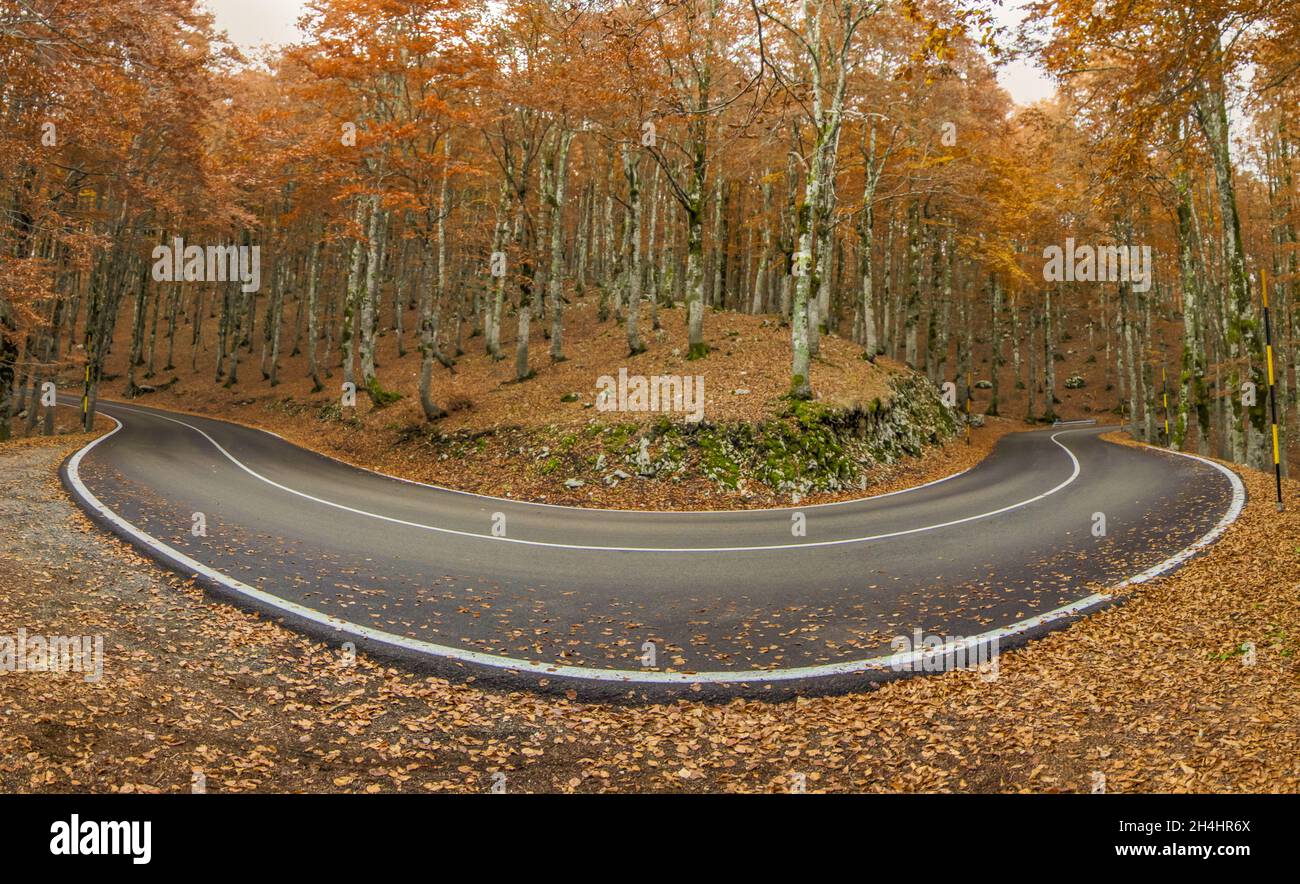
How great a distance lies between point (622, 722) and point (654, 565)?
4369 millimetres

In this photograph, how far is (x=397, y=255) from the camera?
126 ft

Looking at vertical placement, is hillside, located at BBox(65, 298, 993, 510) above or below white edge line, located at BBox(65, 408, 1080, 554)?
above

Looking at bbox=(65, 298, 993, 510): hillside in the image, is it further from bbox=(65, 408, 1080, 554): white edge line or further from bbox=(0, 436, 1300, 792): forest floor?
bbox=(0, 436, 1300, 792): forest floor

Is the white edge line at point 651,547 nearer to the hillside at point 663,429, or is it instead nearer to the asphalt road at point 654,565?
the asphalt road at point 654,565

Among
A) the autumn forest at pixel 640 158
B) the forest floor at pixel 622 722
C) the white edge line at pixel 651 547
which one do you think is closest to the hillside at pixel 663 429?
the autumn forest at pixel 640 158

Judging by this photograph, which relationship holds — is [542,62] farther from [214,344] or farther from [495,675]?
[214,344]

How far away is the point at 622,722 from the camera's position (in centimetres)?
519

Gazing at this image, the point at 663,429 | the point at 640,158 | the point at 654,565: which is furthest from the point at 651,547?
the point at 640,158

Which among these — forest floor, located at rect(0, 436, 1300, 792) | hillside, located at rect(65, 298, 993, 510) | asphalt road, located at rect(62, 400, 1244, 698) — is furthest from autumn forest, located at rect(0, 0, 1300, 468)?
forest floor, located at rect(0, 436, 1300, 792)

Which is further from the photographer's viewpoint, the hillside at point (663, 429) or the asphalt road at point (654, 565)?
the hillside at point (663, 429)

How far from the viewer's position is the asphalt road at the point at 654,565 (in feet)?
21.0

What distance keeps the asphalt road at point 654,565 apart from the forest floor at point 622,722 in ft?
1.66

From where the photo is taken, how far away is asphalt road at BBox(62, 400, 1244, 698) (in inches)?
252

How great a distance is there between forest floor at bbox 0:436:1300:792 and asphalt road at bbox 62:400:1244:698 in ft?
1.66
